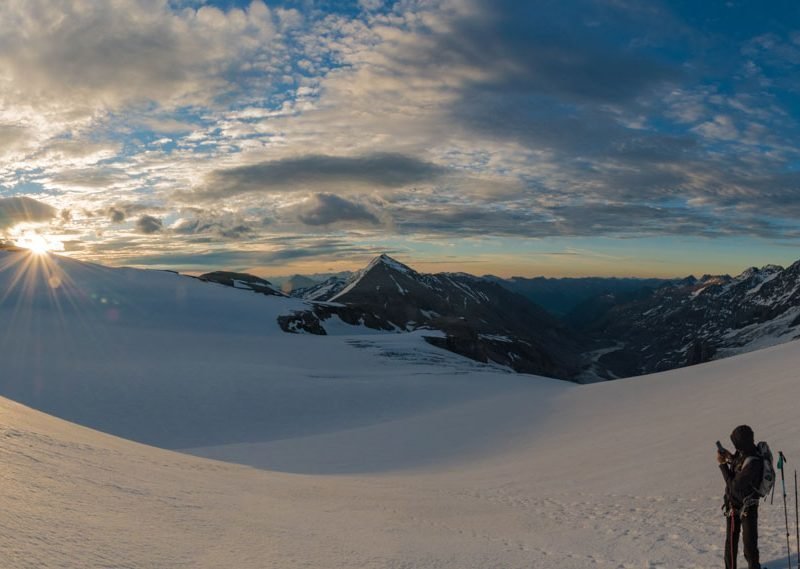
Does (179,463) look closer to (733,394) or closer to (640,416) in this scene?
(640,416)

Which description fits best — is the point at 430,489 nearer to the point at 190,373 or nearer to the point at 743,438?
the point at 743,438

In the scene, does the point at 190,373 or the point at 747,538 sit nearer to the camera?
the point at 747,538

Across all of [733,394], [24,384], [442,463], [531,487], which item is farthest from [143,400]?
[733,394]

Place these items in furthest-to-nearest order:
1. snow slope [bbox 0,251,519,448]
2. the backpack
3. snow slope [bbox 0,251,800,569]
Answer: snow slope [bbox 0,251,519,448]
the backpack
snow slope [bbox 0,251,800,569]

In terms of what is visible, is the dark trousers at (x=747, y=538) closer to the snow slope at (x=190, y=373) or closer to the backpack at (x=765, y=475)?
the backpack at (x=765, y=475)

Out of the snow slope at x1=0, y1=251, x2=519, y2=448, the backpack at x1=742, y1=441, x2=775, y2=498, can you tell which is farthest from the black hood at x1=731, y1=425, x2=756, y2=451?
the snow slope at x1=0, y1=251, x2=519, y2=448

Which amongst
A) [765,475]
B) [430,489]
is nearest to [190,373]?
[430,489]

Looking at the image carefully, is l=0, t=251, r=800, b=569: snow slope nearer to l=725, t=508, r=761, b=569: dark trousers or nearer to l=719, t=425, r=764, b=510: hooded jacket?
l=725, t=508, r=761, b=569: dark trousers
